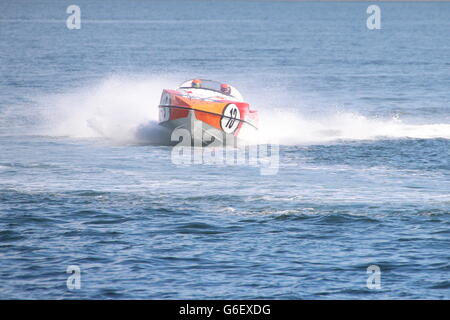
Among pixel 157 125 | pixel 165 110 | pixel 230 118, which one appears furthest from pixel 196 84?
pixel 230 118

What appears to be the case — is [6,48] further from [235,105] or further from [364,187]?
[364,187]

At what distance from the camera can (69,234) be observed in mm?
19797

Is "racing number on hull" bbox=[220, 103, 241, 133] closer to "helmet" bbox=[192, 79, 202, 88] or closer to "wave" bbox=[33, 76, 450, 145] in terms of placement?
"helmet" bbox=[192, 79, 202, 88]

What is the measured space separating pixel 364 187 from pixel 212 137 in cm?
884

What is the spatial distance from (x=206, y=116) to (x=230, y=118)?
3.46 ft

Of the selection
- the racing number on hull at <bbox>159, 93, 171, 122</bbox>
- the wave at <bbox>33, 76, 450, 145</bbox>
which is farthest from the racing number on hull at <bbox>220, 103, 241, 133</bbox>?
the wave at <bbox>33, 76, 450, 145</bbox>

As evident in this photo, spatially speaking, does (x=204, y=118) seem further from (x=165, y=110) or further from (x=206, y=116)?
(x=165, y=110)

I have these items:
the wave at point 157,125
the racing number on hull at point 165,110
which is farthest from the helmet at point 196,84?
the wave at point 157,125

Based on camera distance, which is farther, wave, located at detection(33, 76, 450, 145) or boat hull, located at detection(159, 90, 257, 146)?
wave, located at detection(33, 76, 450, 145)

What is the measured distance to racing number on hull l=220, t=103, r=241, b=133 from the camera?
31984 millimetres

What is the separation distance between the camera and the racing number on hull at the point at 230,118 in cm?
3198

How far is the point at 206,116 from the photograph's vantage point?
31.7m
